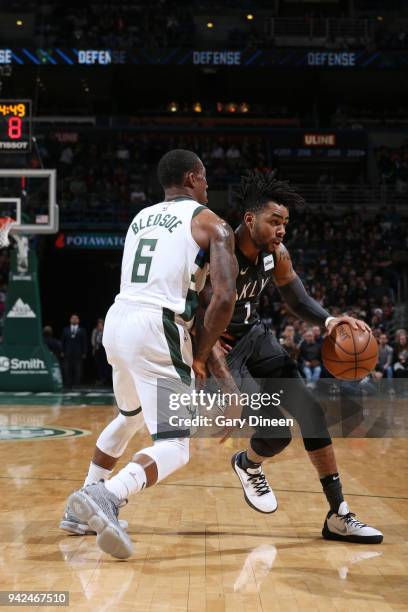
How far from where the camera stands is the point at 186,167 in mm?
4125

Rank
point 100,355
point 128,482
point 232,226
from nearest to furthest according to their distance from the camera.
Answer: point 128,482 → point 232,226 → point 100,355

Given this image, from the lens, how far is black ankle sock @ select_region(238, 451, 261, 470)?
16.0 ft

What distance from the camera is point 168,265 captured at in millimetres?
3869

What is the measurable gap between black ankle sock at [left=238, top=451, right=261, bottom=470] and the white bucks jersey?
4.31 feet

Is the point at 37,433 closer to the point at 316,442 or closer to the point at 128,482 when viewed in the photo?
the point at 316,442

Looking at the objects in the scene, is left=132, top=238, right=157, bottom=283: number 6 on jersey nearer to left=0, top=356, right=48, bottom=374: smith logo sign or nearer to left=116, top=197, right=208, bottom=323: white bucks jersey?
left=116, top=197, right=208, bottom=323: white bucks jersey

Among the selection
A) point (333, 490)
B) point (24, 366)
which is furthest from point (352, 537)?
point (24, 366)

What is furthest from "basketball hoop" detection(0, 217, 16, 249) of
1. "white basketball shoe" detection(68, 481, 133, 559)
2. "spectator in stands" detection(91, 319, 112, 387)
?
"white basketball shoe" detection(68, 481, 133, 559)

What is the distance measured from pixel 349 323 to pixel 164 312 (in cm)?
130

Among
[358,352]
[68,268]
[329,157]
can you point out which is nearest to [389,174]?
[329,157]

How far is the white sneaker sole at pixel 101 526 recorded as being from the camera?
133 inches

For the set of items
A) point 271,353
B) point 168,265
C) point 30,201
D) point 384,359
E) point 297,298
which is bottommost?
point 384,359

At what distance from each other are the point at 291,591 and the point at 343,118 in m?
25.1

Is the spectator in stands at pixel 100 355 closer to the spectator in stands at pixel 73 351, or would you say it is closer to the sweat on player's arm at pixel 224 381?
the spectator in stands at pixel 73 351
